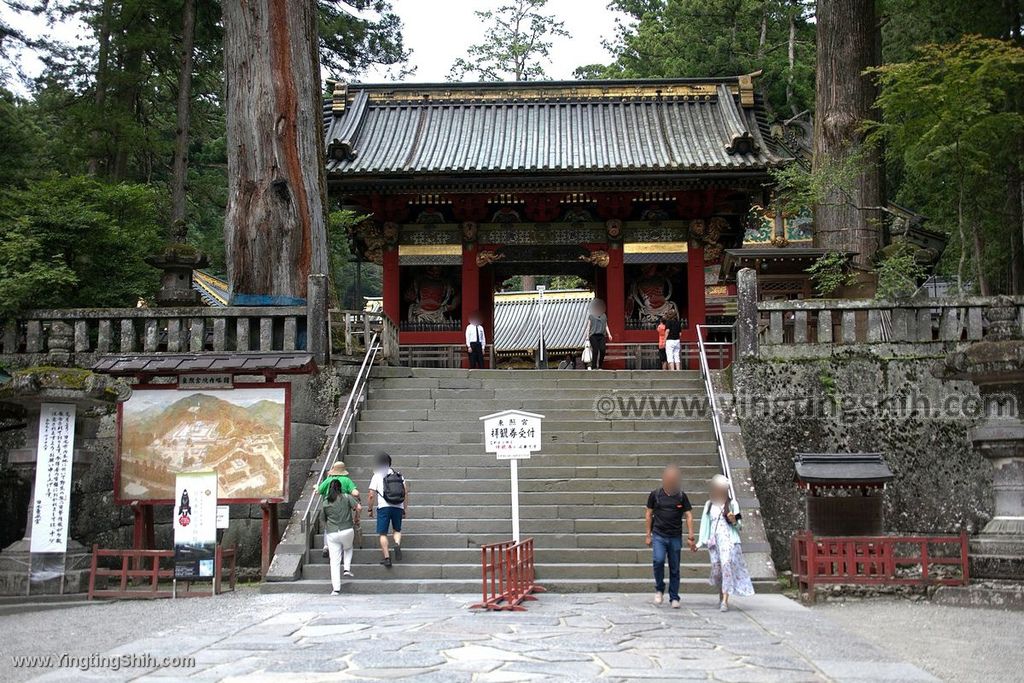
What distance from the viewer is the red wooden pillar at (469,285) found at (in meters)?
20.4

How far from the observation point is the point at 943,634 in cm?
794

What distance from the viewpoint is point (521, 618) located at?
8.30 meters

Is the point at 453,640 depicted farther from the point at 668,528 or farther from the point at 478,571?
the point at 478,571

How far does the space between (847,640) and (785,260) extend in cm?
1215

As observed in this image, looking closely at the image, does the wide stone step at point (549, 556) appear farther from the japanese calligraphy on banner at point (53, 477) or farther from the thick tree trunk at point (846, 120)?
the thick tree trunk at point (846, 120)

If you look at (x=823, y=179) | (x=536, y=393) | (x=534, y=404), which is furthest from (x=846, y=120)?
(x=534, y=404)

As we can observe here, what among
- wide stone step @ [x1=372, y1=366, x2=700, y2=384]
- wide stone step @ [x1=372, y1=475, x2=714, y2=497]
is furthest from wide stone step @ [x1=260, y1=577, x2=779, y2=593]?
wide stone step @ [x1=372, y1=366, x2=700, y2=384]

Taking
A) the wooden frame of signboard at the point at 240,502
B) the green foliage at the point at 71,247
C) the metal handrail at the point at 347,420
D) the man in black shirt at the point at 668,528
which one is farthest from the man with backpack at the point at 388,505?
the green foliage at the point at 71,247

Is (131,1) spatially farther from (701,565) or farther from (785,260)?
(701,565)

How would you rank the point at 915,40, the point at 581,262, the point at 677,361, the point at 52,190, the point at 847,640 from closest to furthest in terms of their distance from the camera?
the point at 847,640
the point at 52,190
the point at 677,361
the point at 581,262
the point at 915,40

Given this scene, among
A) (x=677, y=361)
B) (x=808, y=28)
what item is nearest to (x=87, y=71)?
(x=677, y=361)

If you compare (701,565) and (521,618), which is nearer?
(521,618)

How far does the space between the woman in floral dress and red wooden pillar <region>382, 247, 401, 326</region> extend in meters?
12.6

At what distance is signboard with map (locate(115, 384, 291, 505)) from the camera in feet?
38.0
